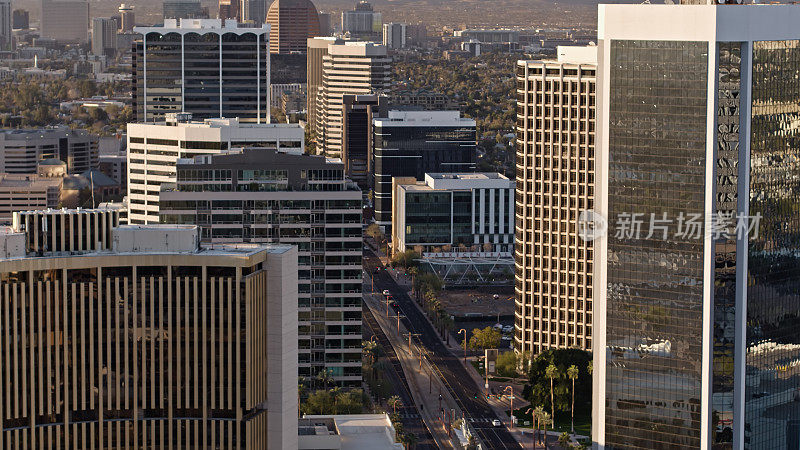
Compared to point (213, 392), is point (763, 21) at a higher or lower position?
higher

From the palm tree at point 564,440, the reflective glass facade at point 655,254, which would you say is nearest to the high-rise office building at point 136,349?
the reflective glass facade at point 655,254

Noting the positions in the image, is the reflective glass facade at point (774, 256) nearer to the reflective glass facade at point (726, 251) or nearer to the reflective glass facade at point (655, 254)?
the reflective glass facade at point (726, 251)

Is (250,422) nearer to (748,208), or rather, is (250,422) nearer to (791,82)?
(748,208)

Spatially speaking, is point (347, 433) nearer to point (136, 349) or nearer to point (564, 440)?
point (136, 349)

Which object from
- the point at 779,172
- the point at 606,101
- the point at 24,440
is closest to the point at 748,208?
the point at 779,172

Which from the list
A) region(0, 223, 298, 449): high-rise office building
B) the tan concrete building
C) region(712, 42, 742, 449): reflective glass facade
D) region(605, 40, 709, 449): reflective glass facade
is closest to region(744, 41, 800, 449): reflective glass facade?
region(712, 42, 742, 449): reflective glass facade

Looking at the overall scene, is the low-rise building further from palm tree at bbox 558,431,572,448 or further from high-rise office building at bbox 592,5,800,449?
palm tree at bbox 558,431,572,448

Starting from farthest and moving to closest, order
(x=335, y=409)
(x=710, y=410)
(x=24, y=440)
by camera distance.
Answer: (x=335, y=409)
(x=710, y=410)
(x=24, y=440)
